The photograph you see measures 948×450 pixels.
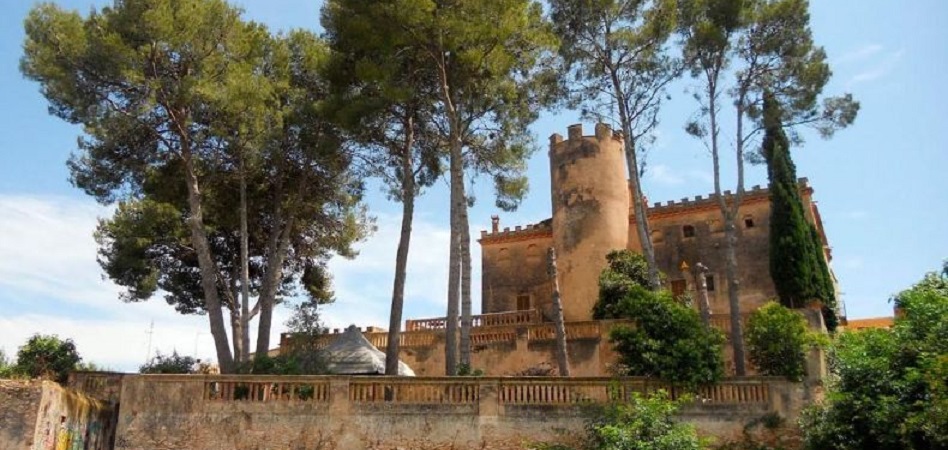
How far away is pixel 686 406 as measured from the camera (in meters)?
17.3

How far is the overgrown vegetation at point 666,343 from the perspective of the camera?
17.5 meters

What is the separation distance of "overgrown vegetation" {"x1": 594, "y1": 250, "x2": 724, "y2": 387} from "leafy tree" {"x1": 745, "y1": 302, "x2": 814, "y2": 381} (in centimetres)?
88

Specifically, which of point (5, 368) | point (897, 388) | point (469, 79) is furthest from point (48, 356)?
point (897, 388)

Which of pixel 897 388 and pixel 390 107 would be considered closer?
pixel 897 388

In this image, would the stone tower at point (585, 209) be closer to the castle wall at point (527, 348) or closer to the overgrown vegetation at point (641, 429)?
the castle wall at point (527, 348)

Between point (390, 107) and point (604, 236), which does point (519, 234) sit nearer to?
point (604, 236)

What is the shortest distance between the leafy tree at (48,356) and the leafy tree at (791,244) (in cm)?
2243

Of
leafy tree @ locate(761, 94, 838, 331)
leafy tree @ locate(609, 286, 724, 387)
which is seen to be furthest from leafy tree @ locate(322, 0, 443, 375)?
leafy tree @ locate(761, 94, 838, 331)

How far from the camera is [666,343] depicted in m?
18.0

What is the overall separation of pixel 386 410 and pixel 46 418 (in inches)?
258

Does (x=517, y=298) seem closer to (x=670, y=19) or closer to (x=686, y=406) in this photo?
(x=670, y=19)

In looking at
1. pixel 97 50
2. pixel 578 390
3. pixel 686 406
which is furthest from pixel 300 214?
pixel 686 406

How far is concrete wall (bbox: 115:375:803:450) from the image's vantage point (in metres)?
17.2

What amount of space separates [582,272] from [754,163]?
37.6 feet
